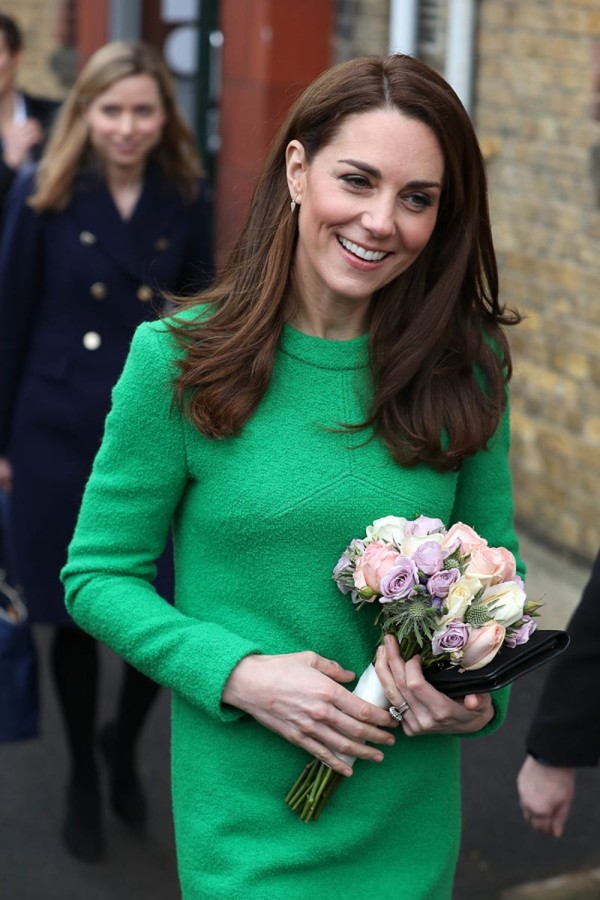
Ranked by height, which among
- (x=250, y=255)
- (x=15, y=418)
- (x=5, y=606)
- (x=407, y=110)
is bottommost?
(x=5, y=606)

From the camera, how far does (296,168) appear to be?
2.81 meters

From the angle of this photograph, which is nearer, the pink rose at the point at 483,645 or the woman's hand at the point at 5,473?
the pink rose at the point at 483,645

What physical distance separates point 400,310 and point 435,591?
557mm

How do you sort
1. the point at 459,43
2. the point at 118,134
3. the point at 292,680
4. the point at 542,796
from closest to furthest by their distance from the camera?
the point at 292,680 < the point at 542,796 < the point at 118,134 < the point at 459,43

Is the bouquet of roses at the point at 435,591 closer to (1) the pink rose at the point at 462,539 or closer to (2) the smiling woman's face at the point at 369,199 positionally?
(1) the pink rose at the point at 462,539

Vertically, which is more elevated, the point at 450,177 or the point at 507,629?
the point at 450,177

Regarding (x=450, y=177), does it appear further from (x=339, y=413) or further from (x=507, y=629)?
(x=507, y=629)

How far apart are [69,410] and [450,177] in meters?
2.58

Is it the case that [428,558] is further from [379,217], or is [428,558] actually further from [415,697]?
[379,217]

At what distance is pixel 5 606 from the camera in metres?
4.85

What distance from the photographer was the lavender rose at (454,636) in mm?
2617

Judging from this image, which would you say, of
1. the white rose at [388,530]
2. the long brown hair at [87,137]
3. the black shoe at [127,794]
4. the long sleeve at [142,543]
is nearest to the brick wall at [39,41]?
the long brown hair at [87,137]

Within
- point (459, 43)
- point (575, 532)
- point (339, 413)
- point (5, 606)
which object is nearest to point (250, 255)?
point (339, 413)

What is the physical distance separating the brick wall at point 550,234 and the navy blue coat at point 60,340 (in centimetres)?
217
